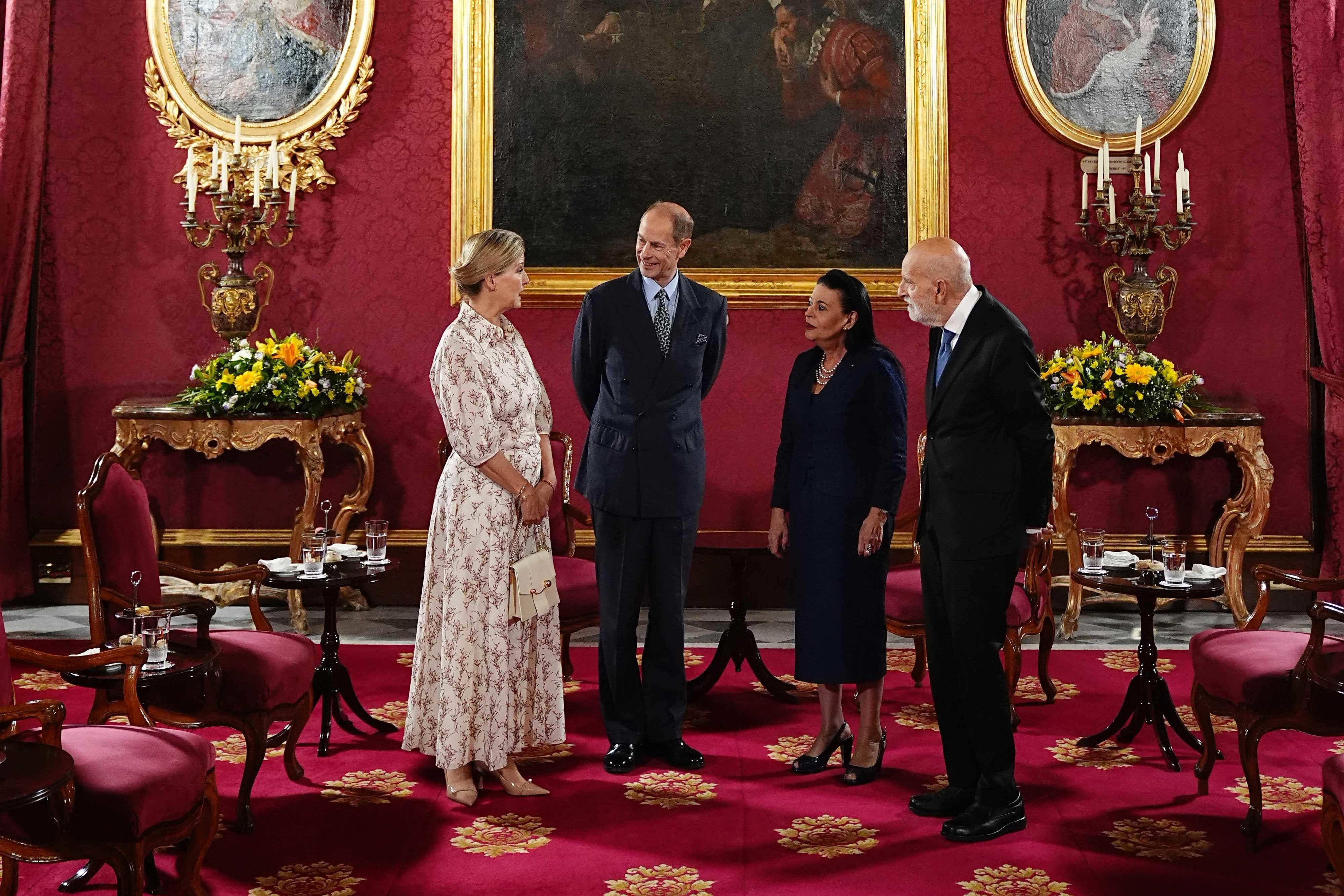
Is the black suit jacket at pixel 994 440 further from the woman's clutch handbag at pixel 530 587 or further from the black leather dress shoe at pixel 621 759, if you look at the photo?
the black leather dress shoe at pixel 621 759

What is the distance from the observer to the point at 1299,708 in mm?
3553

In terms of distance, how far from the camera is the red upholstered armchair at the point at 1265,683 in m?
3.52

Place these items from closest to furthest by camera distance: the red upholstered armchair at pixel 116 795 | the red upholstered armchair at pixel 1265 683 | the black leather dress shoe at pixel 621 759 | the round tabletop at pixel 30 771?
1. the round tabletop at pixel 30 771
2. the red upholstered armchair at pixel 116 795
3. the red upholstered armchair at pixel 1265 683
4. the black leather dress shoe at pixel 621 759

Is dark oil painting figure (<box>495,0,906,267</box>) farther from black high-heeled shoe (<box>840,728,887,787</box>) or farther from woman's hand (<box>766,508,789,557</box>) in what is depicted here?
black high-heeled shoe (<box>840,728,887,787</box>)

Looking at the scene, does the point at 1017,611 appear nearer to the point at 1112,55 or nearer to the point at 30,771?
the point at 30,771

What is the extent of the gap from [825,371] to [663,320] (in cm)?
57

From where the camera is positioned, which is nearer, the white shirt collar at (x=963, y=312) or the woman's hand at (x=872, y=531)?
the white shirt collar at (x=963, y=312)

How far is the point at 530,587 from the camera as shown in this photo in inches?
154

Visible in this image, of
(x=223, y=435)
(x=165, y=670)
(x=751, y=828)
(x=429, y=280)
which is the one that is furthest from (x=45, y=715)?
(x=429, y=280)

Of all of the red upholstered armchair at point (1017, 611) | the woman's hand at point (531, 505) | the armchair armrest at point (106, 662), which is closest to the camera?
the armchair armrest at point (106, 662)

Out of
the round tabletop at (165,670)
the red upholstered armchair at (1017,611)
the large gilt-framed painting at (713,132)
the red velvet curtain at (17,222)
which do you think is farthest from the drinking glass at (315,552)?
the red velvet curtain at (17,222)

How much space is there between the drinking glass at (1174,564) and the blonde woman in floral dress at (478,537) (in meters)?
2.12

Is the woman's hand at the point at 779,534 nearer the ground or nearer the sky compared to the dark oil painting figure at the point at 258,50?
nearer the ground

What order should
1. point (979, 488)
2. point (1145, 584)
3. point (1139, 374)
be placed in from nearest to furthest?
point (979, 488)
point (1145, 584)
point (1139, 374)
